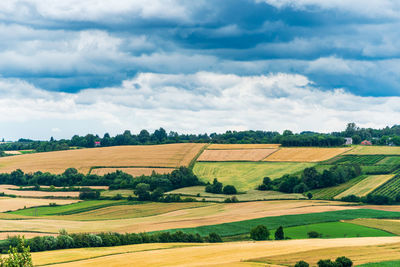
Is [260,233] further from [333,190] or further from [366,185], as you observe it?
[366,185]

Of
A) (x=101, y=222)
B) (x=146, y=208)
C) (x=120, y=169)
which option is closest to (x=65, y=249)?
(x=101, y=222)

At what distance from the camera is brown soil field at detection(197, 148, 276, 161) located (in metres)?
161

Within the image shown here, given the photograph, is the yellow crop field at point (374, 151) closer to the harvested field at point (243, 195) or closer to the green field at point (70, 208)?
the harvested field at point (243, 195)

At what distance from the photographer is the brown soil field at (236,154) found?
161 meters

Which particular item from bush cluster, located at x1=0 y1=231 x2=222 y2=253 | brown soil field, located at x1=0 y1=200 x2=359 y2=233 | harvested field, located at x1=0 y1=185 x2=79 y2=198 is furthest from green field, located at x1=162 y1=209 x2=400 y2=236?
harvested field, located at x1=0 y1=185 x2=79 y2=198

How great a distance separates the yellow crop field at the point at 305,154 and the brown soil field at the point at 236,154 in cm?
333

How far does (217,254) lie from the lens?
55.2 metres

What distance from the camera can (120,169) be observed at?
152 meters

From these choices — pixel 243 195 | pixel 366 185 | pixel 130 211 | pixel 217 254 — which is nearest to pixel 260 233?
pixel 217 254

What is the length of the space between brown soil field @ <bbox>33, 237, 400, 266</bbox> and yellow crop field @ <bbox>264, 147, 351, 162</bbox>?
302ft

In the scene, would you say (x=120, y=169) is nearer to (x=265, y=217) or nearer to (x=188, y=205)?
(x=188, y=205)

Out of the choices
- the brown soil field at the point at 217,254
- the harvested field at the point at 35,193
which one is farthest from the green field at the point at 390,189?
the harvested field at the point at 35,193

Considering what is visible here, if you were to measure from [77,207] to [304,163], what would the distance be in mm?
68493

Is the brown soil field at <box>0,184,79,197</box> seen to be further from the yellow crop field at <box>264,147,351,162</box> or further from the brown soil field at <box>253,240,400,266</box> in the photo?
the brown soil field at <box>253,240,400,266</box>
